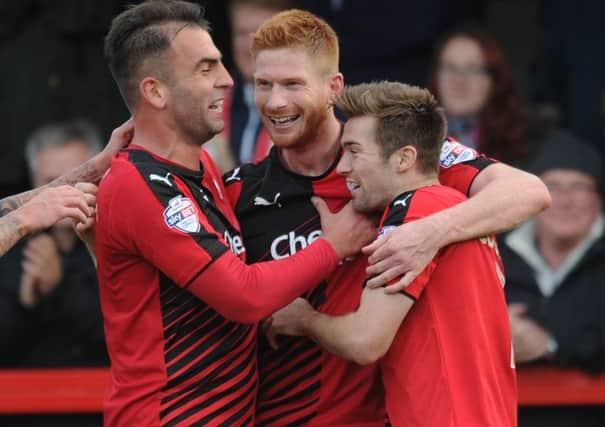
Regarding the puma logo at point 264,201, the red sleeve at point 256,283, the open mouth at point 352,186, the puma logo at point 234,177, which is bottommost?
the red sleeve at point 256,283

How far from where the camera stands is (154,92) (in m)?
4.31

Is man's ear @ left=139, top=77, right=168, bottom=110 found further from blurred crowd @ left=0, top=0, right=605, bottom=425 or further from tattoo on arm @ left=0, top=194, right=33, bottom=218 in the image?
blurred crowd @ left=0, top=0, right=605, bottom=425

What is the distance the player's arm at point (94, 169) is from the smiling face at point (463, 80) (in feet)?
8.24

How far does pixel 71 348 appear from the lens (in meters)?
6.34

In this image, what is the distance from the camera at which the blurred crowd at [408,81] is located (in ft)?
20.1

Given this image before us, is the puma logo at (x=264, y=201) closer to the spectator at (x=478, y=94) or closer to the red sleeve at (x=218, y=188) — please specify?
the red sleeve at (x=218, y=188)

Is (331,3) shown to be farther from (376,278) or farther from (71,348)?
(376,278)

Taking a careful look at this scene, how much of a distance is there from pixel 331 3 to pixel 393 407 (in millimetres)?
3482

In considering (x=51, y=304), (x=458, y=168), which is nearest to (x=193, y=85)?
(x=458, y=168)

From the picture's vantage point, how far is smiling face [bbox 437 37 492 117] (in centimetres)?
664

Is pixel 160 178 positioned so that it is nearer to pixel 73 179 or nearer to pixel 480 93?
pixel 73 179

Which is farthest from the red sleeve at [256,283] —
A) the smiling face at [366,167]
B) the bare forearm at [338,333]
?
the smiling face at [366,167]

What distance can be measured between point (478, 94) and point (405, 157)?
261cm

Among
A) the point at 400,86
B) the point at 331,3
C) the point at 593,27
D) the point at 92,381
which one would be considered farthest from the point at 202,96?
the point at 593,27
